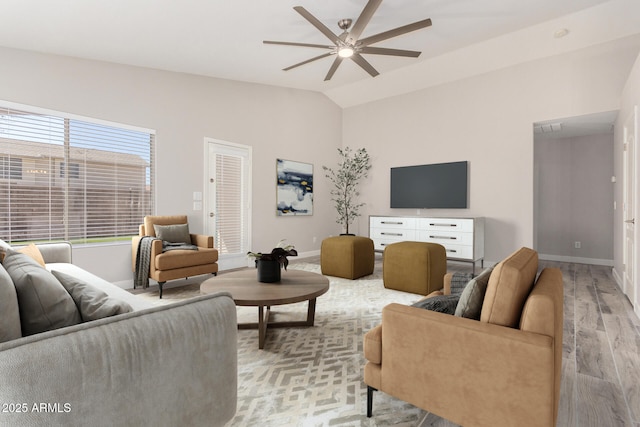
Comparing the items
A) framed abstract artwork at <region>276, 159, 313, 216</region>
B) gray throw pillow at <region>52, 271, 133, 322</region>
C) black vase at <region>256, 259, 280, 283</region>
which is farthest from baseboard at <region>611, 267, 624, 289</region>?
gray throw pillow at <region>52, 271, 133, 322</region>

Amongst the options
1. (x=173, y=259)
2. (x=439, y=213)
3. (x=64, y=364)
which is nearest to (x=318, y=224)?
(x=439, y=213)

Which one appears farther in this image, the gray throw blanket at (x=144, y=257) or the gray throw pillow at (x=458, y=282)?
the gray throw blanket at (x=144, y=257)

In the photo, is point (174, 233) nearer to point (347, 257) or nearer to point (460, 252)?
point (347, 257)

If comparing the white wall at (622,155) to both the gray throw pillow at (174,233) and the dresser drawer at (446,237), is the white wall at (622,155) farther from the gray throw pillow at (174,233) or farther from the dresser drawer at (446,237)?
the gray throw pillow at (174,233)

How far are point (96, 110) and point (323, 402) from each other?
4.02 metres

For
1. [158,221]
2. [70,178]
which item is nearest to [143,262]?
[158,221]

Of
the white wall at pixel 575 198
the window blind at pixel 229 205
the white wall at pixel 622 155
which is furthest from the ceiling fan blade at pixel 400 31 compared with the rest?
the white wall at pixel 575 198

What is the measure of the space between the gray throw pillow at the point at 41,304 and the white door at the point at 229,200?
3.95 m

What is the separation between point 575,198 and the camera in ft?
19.1

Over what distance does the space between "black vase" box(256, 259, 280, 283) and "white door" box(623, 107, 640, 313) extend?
3.33 meters

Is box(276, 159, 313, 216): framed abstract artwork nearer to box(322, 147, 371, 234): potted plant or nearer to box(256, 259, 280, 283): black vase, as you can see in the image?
box(322, 147, 371, 234): potted plant

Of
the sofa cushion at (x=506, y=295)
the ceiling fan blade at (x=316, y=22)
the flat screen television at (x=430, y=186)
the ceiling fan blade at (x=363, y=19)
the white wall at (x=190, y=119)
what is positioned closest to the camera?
the sofa cushion at (x=506, y=295)

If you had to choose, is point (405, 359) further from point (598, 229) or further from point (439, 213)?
point (598, 229)

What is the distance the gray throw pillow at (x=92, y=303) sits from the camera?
3.26ft
